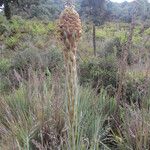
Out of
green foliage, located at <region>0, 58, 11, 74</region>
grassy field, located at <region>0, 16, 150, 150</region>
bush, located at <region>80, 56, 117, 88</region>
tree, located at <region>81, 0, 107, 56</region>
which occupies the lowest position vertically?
tree, located at <region>81, 0, 107, 56</region>

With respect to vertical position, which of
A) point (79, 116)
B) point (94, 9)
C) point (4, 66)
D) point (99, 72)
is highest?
point (79, 116)

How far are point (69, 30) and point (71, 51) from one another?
91mm

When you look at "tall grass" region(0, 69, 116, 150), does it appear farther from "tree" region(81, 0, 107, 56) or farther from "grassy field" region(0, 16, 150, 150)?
"tree" region(81, 0, 107, 56)

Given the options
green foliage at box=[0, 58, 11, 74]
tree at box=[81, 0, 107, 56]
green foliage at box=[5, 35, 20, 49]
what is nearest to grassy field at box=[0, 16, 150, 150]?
green foliage at box=[0, 58, 11, 74]

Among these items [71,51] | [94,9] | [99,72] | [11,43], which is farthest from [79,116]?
[94,9]

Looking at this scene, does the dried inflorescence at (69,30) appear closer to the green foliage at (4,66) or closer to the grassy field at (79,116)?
the grassy field at (79,116)

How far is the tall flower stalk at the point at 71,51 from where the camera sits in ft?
5.76

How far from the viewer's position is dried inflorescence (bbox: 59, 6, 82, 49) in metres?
1.76

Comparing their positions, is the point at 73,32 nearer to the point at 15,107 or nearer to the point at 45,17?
the point at 15,107

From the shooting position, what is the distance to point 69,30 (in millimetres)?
1761

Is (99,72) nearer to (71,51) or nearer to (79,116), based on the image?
(79,116)

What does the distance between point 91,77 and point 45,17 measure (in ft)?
64.7

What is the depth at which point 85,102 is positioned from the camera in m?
3.71

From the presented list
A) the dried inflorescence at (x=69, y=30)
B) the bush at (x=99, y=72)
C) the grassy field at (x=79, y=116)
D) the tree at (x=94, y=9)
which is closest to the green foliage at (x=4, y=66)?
the bush at (x=99, y=72)
